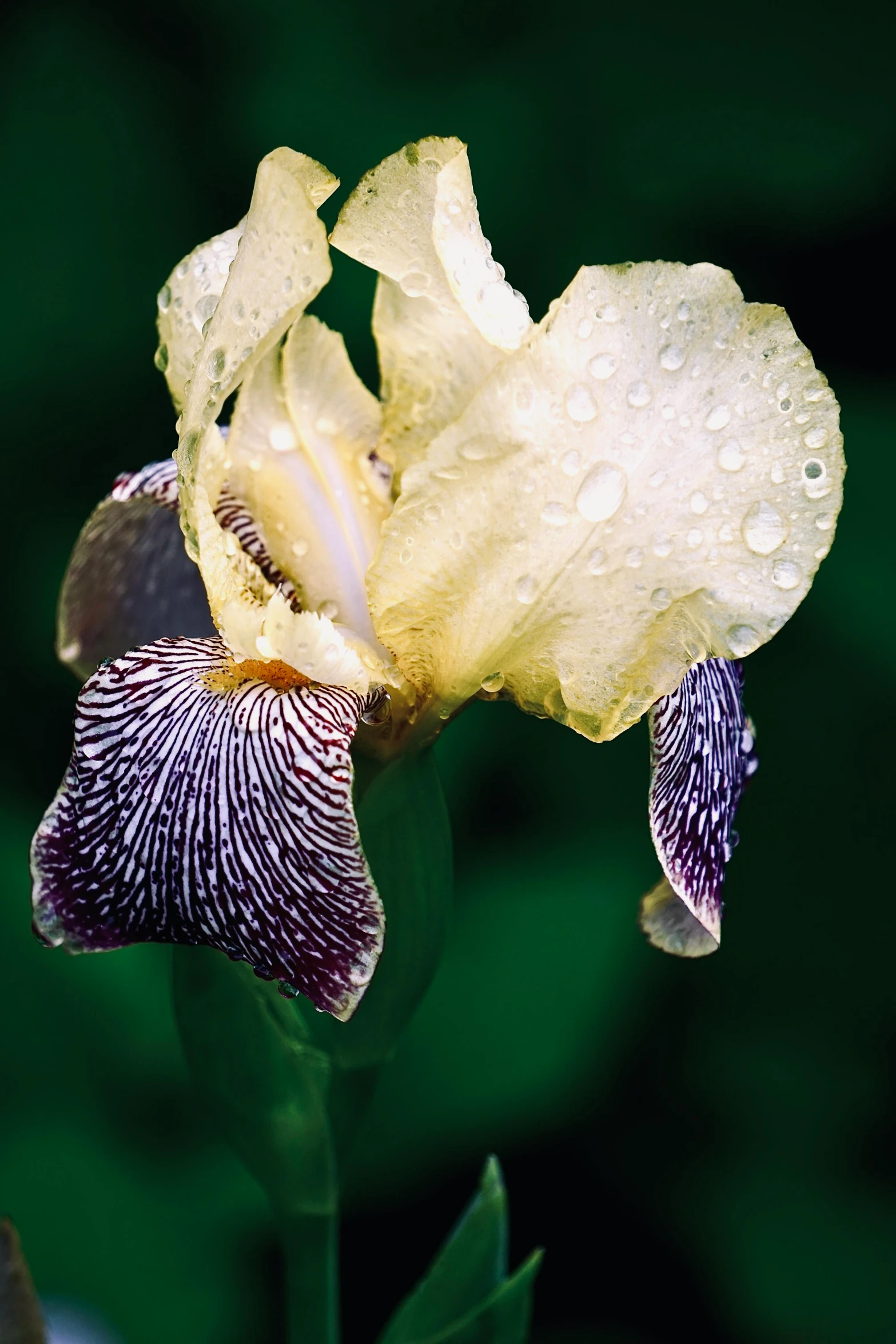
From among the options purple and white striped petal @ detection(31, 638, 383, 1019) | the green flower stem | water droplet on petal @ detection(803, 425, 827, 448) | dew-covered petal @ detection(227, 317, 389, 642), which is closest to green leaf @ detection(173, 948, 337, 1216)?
the green flower stem

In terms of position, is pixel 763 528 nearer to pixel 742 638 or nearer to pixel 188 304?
pixel 742 638

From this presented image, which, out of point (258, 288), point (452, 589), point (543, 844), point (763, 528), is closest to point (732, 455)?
point (763, 528)

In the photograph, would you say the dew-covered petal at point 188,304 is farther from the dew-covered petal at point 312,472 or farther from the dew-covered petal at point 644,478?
the dew-covered petal at point 644,478

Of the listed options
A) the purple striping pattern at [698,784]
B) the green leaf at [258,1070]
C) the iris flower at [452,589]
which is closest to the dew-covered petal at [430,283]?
the iris flower at [452,589]

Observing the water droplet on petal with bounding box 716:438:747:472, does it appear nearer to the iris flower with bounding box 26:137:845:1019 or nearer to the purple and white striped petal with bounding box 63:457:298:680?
the iris flower with bounding box 26:137:845:1019

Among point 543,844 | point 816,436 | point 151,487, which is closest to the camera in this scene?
point 816,436

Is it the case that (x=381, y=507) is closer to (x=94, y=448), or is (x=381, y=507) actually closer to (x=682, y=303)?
(x=682, y=303)

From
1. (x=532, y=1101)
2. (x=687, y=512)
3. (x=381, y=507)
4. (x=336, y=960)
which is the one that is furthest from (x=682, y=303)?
(x=532, y=1101)
